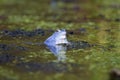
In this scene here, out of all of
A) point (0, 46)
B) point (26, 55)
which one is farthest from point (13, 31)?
point (26, 55)

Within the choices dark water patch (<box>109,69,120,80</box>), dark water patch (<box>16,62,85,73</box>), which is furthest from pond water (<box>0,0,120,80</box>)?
dark water patch (<box>109,69,120,80</box>)

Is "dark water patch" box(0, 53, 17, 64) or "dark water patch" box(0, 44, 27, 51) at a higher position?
"dark water patch" box(0, 53, 17, 64)

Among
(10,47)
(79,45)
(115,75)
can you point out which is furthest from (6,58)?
(115,75)

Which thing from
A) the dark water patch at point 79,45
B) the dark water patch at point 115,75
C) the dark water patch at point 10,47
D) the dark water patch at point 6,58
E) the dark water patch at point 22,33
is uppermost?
the dark water patch at point 115,75

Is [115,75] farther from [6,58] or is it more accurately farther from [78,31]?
[78,31]

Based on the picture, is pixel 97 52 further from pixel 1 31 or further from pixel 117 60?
pixel 1 31

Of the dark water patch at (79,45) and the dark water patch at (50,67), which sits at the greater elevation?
the dark water patch at (50,67)

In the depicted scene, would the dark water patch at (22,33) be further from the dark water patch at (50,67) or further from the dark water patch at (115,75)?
A: the dark water patch at (115,75)

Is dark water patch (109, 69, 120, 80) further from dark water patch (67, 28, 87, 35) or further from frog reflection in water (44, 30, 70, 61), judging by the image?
dark water patch (67, 28, 87, 35)

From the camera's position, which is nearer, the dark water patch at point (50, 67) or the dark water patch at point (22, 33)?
the dark water patch at point (50, 67)

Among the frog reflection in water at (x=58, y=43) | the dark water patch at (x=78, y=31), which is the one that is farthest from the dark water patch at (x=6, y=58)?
the dark water patch at (x=78, y=31)
